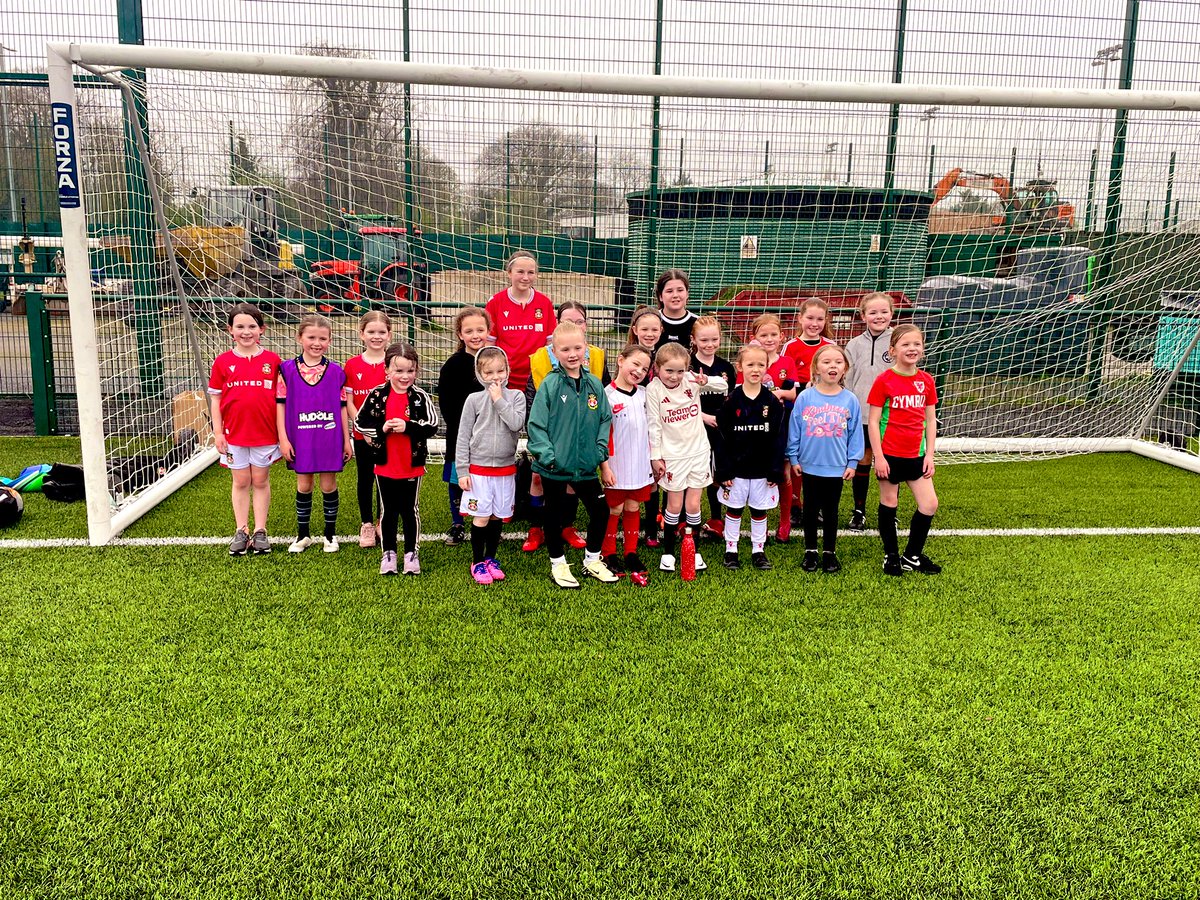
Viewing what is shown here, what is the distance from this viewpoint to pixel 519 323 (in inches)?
192

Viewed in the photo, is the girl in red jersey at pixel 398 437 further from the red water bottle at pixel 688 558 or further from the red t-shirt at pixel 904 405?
the red t-shirt at pixel 904 405

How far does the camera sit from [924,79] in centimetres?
799

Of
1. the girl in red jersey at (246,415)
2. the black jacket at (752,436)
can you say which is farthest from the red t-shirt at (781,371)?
the girl in red jersey at (246,415)

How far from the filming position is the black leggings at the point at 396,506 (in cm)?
445

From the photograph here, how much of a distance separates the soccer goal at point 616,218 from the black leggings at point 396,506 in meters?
1.82

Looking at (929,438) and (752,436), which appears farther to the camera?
(752,436)

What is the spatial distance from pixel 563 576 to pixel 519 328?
1532 millimetres

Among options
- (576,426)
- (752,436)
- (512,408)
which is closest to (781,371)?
(752,436)

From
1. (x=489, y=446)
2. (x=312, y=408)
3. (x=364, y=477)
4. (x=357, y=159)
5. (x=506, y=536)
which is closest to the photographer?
(x=489, y=446)

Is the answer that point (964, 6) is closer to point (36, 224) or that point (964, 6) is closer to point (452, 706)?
point (452, 706)

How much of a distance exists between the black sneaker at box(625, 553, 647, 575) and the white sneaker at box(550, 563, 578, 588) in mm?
150

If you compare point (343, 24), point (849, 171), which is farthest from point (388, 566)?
point (343, 24)

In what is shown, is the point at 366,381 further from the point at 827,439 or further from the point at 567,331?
the point at 827,439

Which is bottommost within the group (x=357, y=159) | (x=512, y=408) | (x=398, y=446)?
(x=398, y=446)
